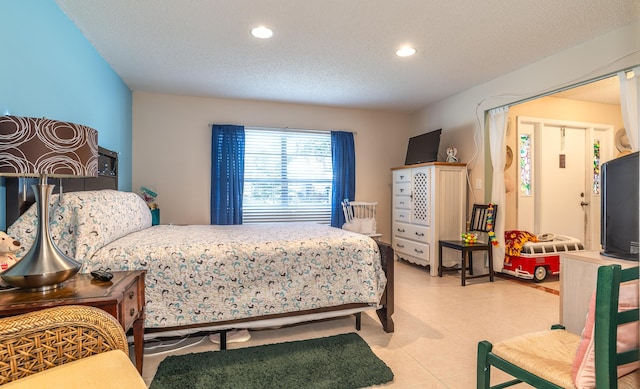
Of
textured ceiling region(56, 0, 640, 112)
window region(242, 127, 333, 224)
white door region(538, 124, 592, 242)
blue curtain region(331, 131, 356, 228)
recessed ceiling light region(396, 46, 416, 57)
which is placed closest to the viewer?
textured ceiling region(56, 0, 640, 112)

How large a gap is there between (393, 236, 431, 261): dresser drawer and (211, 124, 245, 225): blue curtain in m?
2.38

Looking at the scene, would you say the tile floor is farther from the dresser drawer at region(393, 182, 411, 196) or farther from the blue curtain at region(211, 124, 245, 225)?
the blue curtain at region(211, 124, 245, 225)

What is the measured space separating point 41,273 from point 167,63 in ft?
8.80

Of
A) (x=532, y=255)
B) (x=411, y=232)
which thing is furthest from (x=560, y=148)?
(x=411, y=232)

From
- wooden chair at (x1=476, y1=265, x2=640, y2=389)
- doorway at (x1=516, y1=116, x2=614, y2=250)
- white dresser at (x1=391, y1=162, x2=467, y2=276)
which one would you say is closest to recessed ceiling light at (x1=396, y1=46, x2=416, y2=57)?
white dresser at (x1=391, y1=162, x2=467, y2=276)

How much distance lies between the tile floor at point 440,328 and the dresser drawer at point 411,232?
2.41 feet

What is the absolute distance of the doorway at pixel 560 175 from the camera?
466cm

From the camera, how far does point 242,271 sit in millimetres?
2148

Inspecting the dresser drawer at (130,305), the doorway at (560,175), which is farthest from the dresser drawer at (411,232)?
the dresser drawer at (130,305)

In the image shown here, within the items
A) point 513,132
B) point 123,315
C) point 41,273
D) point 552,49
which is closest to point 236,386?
point 123,315

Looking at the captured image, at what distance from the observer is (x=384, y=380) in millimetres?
1812

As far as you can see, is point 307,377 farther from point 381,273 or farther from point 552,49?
point 552,49

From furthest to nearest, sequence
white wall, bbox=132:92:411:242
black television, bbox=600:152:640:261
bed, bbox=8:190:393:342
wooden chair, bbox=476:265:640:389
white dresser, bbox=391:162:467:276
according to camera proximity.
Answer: white wall, bbox=132:92:411:242, white dresser, bbox=391:162:467:276, bed, bbox=8:190:393:342, black television, bbox=600:152:640:261, wooden chair, bbox=476:265:640:389

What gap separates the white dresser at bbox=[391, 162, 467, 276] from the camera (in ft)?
13.7
